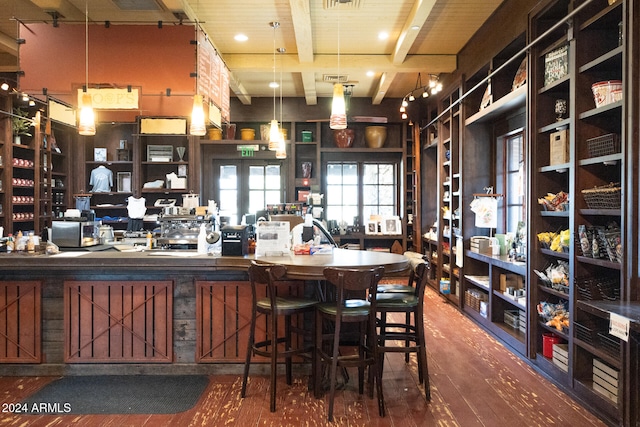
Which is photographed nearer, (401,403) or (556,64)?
(401,403)

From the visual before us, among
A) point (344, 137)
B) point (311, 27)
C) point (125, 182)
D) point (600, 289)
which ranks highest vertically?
point (311, 27)

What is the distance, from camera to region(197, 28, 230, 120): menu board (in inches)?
176

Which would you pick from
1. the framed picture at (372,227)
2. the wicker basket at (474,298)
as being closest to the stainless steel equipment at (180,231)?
the wicker basket at (474,298)

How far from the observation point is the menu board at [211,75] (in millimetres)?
4465

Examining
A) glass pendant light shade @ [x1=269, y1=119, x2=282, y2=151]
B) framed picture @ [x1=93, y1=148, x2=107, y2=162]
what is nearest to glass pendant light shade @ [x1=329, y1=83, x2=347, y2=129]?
glass pendant light shade @ [x1=269, y1=119, x2=282, y2=151]

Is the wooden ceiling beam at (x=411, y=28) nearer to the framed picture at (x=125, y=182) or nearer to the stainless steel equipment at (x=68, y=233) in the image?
the stainless steel equipment at (x=68, y=233)

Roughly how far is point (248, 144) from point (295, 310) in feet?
21.0

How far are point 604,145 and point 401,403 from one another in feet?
7.55

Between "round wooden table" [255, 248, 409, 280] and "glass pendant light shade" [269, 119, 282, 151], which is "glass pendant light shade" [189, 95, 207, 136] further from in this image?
"glass pendant light shade" [269, 119, 282, 151]

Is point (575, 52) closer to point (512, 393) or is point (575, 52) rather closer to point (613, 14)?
point (613, 14)

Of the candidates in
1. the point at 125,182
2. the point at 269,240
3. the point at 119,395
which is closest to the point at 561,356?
the point at 269,240

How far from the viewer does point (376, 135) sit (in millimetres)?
9344

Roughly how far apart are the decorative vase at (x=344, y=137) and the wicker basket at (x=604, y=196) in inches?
243

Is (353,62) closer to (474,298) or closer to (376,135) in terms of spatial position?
(376,135)
